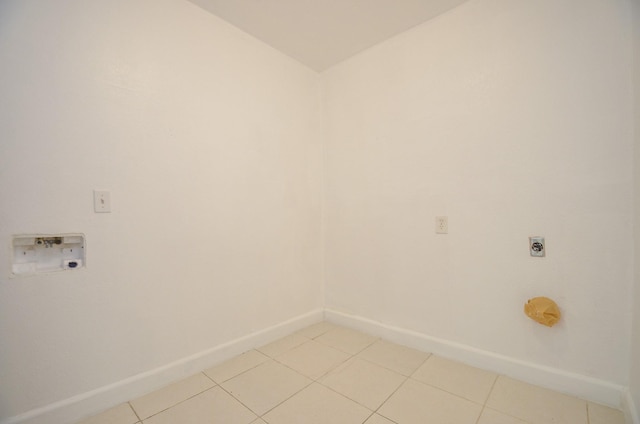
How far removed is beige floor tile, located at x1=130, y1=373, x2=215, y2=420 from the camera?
130cm

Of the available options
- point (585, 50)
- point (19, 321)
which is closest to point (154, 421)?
point (19, 321)

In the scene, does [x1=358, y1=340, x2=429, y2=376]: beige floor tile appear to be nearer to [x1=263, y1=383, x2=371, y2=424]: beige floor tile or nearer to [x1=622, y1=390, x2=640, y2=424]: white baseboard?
[x1=263, y1=383, x2=371, y2=424]: beige floor tile

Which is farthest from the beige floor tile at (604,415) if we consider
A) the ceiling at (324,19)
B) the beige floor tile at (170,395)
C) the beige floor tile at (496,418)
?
the ceiling at (324,19)

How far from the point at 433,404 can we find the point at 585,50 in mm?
1917

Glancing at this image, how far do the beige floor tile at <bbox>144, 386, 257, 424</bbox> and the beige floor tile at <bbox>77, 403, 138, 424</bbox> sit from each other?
9cm

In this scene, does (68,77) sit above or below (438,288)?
above

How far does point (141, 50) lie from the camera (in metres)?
1.43

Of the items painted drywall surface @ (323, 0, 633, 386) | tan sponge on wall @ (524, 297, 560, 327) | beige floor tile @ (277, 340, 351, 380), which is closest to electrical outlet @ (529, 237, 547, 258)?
painted drywall surface @ (323, 0, 633, 386)

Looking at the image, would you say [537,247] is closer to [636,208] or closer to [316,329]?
[636,208]

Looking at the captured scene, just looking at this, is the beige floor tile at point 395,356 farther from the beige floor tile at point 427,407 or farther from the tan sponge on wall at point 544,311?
the tan sponge on wall at point 544,311

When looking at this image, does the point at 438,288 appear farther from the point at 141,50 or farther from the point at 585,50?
the point at 141,50

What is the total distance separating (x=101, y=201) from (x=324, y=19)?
1.72m

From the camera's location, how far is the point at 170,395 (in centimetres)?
140

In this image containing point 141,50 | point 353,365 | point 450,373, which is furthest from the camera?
point 353,365
